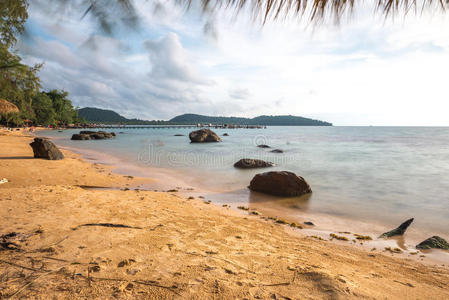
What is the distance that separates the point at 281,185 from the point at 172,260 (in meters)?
5.46

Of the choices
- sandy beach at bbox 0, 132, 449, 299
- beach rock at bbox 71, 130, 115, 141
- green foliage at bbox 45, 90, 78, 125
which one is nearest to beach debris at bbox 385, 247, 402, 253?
sandy beach at bbox 0, 132, 449, 299

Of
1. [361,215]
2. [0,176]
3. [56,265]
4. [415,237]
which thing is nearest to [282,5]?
[56,265]

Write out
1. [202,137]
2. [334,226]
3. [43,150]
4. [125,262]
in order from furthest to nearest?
[202,137] < [43,150] < [334,226] < [125,262]

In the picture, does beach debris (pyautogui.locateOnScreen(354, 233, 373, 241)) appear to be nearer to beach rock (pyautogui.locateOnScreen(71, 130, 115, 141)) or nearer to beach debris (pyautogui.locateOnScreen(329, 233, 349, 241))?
beach debris (pyautogui.locateOnScreen(329, 233, 349, 241))

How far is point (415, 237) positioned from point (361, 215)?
147 cm

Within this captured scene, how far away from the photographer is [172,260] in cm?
241

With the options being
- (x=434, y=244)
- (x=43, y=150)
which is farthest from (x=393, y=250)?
(x=43, y=150)

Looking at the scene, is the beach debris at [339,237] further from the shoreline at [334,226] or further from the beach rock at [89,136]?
the beach rock at [89,136]

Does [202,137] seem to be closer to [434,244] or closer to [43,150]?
[43,150]

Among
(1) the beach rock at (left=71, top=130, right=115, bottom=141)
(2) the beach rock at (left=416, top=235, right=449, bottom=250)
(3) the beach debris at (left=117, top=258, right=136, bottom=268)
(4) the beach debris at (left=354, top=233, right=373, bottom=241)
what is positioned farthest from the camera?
(1) the beach rock at (left=71, top=130, right=115, bottom=141)

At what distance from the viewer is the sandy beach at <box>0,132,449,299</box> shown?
6.16 ft

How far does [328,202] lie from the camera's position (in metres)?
7.20

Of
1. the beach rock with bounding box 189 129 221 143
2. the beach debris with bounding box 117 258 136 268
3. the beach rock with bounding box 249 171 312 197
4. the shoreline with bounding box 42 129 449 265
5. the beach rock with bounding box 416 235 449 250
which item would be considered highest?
the beach rock with bounding box 189 129 221 143

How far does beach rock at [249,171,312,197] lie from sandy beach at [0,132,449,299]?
106 inches
